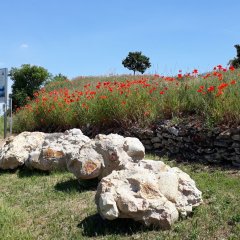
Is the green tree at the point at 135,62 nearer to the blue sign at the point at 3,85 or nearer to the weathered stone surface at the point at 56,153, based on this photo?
the blue sign at the point at 3,85

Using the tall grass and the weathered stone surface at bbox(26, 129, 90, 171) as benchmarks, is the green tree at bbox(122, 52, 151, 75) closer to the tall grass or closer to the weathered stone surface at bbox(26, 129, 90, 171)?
the tall grass

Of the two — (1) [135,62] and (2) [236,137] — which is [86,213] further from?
(1) [135,62]

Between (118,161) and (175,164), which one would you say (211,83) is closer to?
(175,164)

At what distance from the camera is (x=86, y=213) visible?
5.07 meters

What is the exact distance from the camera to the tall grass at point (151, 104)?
730 centimetres

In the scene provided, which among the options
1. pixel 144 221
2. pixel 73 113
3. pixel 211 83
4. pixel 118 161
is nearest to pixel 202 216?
pixel 144 221

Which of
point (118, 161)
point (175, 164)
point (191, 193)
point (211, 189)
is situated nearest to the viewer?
point (191, 193)

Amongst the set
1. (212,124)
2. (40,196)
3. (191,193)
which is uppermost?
(212,124)

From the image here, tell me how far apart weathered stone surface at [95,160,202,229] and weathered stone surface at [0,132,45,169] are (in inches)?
144

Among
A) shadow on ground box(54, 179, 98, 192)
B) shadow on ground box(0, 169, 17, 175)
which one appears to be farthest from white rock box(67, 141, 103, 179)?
shadow on ground box(0, 169, 17, 175)

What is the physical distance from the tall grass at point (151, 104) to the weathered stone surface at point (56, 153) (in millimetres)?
1557

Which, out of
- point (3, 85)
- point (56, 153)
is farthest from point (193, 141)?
point (3, 85)

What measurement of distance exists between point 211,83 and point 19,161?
13.5ft

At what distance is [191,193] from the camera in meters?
4.68
